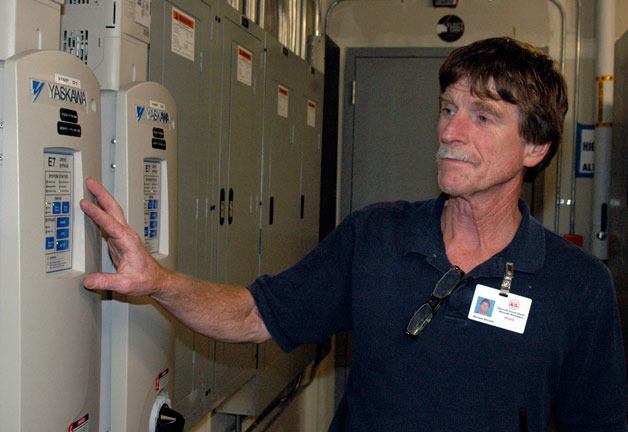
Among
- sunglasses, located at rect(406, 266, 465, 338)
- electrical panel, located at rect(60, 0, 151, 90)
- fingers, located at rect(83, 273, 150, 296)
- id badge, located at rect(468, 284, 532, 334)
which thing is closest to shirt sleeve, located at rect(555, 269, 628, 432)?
id badge, located at rect(468, 284, 532, 334)

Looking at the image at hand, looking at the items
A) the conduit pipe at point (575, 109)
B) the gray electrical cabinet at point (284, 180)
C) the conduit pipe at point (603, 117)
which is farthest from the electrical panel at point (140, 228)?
the conduit pipe at point (575, 109)

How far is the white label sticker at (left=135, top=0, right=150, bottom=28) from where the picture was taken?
6.24ft

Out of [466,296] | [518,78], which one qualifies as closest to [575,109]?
[518,78]

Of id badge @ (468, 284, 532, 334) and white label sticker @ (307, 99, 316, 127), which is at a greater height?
white label sticker @ (307, 99, 316, 127)

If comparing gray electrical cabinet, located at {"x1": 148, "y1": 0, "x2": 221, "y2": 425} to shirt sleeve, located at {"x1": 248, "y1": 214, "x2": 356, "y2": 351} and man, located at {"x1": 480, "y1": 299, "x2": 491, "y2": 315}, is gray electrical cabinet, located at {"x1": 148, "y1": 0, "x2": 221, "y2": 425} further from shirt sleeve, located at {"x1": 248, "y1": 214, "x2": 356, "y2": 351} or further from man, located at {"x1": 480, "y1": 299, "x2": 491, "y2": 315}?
man, located at {"x1": 480, "y1": 299, "x2": 491, "y2": 315}

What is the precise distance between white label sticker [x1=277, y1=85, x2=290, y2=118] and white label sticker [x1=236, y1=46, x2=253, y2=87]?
0.47 m

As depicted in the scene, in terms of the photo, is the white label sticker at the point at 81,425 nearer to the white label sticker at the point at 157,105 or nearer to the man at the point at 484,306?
the white label sticker at the point at 157,105

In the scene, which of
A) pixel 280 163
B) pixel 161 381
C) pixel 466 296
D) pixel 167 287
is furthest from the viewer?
pixel 280 163

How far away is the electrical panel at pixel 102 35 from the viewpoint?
1.81 metres

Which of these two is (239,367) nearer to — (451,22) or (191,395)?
(191,395)

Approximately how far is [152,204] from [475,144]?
0.82 metres

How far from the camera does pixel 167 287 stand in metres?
1.63

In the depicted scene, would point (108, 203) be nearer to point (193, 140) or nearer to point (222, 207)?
point (193, 140)

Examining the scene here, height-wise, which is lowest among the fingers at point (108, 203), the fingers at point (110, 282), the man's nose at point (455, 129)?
the fingers at point (110, 282)
